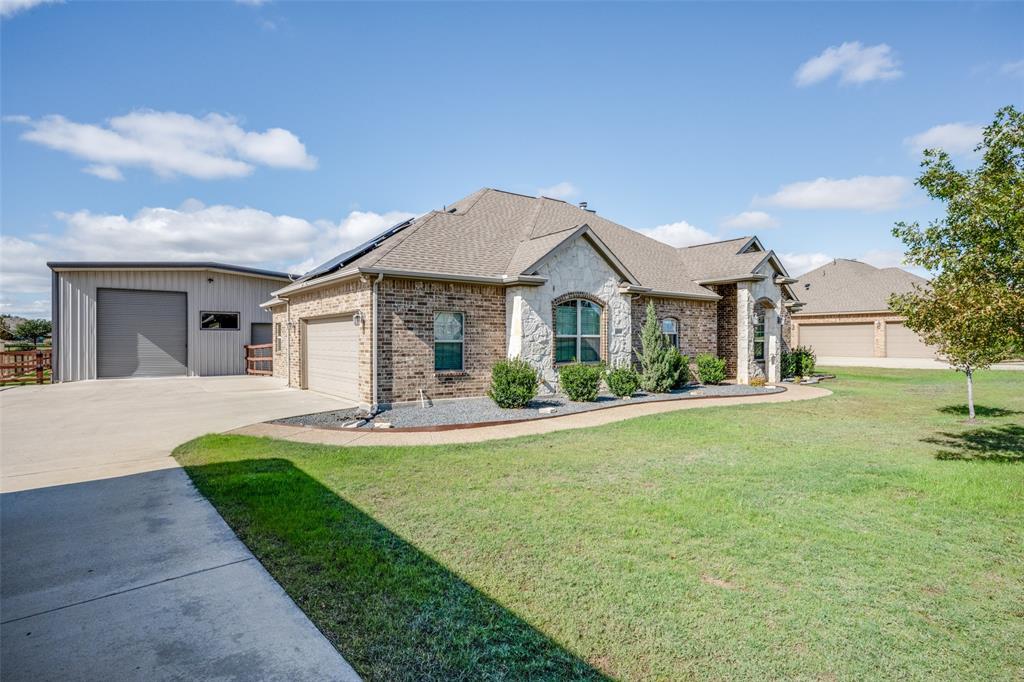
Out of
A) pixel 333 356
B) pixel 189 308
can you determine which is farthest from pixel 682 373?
pixel 189 308

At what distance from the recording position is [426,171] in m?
15.8

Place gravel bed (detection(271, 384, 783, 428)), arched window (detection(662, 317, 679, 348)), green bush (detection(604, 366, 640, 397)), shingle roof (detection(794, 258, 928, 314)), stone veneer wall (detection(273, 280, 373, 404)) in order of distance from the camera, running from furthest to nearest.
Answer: shingle roof (detection(794, 258, 928, 314)) < arched window (detection(662, 317, 679, 348)) < green bush (detection(604, 366, 640, 397)) < stone veneer wall (detection(273, 280, 373, 404)) < gravel bed (detection(271, 384, 783, 428))

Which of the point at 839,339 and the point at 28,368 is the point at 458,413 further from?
the point at 839,339

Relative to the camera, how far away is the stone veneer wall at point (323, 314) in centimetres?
1183

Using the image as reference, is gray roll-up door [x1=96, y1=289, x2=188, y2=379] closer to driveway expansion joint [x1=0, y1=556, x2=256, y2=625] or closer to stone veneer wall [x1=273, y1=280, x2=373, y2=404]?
stone veneer wall [x1=273, y1=280, x2=373, y2=404]

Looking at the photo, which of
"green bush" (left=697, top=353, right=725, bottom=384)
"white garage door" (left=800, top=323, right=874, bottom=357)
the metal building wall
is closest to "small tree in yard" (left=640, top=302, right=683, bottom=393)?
"green bush" (left=697, top=353, right=725, bottom=384)

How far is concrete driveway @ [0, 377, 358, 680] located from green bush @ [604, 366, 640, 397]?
10736mm

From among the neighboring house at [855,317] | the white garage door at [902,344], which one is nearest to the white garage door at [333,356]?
the neighboring house at [855,317]

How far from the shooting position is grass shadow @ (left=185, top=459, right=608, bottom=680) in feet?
8.93

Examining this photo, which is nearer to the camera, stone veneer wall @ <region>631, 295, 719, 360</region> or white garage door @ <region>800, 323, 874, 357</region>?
stone veneer wall @ <region>631, 295, 719, 360</region>

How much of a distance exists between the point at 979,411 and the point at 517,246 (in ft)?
45.3

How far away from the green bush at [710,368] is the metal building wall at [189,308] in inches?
822

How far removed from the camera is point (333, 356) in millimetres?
14430

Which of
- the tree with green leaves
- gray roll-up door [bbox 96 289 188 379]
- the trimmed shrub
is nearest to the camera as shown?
the trimmed shrub
